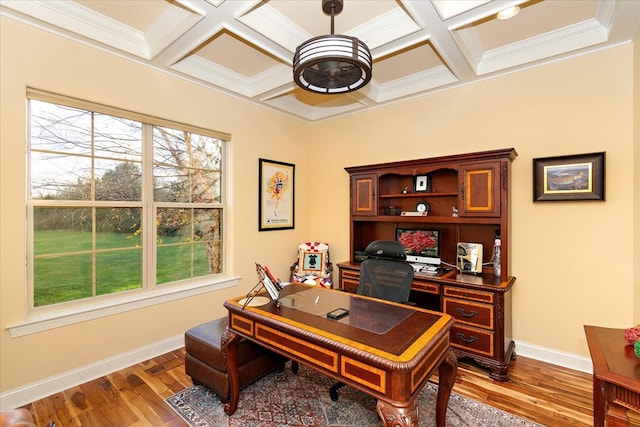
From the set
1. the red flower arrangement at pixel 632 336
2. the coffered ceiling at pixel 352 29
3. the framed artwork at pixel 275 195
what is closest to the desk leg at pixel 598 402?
the red flower arrangement at pixel 632 336

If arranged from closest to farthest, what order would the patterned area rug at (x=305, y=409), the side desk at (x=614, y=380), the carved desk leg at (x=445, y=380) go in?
the side desk at (x=614, y=380), the carved desk leg at (x=445, y=380), the patterned area rug at (x=305, y=409)

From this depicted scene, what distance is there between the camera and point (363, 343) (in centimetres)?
145

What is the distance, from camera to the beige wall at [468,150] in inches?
87.6

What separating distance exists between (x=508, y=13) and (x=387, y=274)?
222 cm

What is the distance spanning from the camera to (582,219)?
2670mm

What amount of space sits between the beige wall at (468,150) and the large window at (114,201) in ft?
0.52

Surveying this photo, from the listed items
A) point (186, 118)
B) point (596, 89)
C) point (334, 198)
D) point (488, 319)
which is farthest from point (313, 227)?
→ point (596, 89)

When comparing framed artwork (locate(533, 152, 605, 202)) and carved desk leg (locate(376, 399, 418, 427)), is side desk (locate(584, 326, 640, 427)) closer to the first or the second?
carved desk leg (locate(376, 399, 418, 427))

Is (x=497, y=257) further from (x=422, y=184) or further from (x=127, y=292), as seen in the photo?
(x=127, y=292)

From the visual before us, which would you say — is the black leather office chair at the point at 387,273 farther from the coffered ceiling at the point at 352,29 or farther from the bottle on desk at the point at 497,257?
the coffered ceiling at the point at 352,29

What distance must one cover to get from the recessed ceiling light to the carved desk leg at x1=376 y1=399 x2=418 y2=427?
256 cm

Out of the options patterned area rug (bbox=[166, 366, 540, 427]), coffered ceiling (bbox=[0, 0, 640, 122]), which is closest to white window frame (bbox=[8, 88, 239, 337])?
coffered ceiling (bbox=[0, 0, 640, 122])

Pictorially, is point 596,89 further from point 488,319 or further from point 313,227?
point 313,227

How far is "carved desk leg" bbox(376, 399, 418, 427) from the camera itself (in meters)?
1.29
